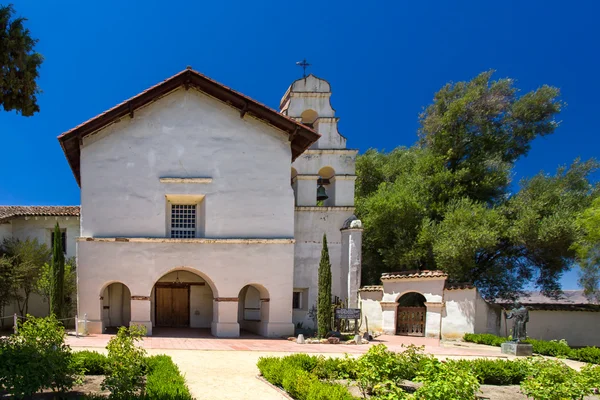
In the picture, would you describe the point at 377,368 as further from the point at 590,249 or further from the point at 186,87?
the point at 590,249

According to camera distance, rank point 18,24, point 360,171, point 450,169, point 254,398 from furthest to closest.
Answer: point 360,171 < point 450,169 < point 254,398 < point 18,24

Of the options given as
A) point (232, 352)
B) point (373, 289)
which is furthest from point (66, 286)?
point (373, 289)

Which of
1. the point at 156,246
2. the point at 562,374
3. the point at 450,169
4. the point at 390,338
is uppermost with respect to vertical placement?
the point at 450,169

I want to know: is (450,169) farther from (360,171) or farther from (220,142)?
(220,142)

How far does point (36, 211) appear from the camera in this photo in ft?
77.3

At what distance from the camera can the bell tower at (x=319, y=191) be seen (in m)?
23.0

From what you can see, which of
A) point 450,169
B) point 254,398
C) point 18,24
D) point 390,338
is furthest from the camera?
point 450,169

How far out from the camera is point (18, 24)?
8.45 metres

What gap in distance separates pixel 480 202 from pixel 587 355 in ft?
37.7

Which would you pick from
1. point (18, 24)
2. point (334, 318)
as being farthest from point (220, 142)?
point (18, 24)

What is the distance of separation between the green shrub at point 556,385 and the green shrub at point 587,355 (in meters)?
8.73

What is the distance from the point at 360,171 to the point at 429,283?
14.3 m

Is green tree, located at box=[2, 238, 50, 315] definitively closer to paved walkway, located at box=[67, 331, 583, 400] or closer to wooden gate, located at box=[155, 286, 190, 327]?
paved walkway, located at box=[67, 331, 583, 400]

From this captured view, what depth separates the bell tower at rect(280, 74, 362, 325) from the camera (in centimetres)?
2302
